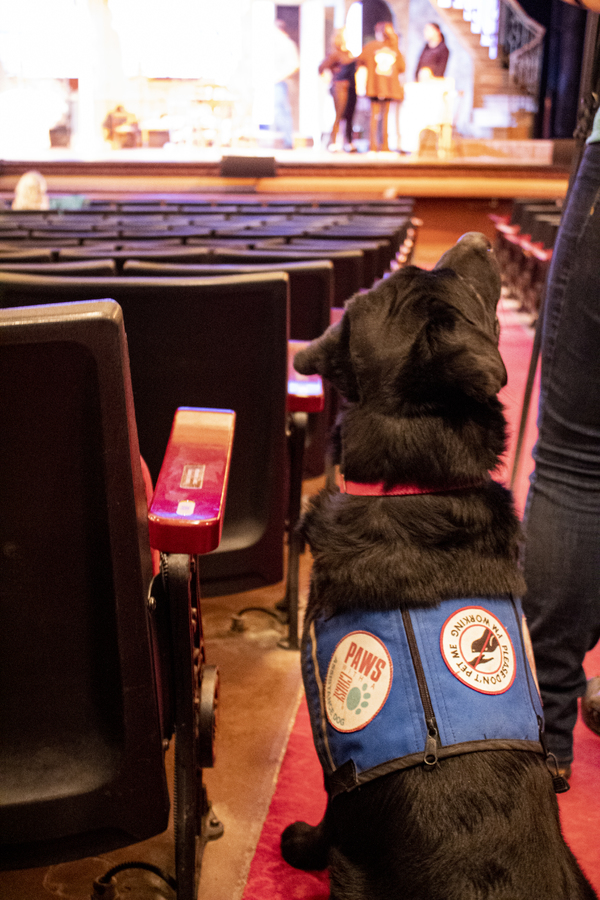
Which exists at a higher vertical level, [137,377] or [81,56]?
[81,56]

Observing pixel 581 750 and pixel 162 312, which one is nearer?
pixel 162 312

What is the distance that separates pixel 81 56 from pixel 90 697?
625 inches

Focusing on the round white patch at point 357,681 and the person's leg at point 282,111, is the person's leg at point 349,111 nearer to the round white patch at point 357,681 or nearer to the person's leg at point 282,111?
the person's leg at point 282,111

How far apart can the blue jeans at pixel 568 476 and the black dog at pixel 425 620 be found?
5.6 inches

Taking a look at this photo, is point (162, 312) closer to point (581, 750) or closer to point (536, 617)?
point (536, 617)

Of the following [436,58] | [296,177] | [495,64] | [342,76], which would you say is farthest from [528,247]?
[495,64]

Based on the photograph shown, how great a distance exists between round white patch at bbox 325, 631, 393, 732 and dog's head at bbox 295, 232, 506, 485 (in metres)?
0.23

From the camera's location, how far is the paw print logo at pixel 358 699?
92 cm

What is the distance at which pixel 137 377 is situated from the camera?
52.6 inches

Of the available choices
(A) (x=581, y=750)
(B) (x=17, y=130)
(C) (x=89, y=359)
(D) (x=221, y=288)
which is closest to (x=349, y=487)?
(D) (x=221, y=288)

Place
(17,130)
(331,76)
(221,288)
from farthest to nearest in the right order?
(17,130) < (331,76) < (221,288)

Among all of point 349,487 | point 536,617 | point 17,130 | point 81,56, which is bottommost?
point 536,617

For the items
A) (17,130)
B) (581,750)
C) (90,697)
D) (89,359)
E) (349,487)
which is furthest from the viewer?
(17,130)

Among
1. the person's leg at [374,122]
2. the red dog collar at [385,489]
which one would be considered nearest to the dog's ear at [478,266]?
the red dog collar at [385,489]
